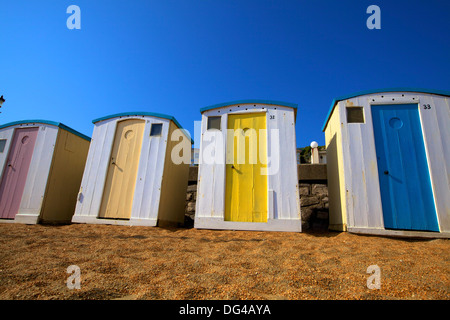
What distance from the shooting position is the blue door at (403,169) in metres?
3.93

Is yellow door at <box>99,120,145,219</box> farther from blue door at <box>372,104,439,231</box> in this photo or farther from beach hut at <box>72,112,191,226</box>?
blue door at <box>372,104,439,231</box>

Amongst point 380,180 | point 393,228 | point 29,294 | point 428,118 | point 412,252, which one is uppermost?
point 428,118

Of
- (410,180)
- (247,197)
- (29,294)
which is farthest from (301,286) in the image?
(410,180)

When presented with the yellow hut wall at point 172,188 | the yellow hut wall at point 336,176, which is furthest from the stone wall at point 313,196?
the yellow hut wall at point 172,188

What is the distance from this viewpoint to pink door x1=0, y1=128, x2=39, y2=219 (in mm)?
5449

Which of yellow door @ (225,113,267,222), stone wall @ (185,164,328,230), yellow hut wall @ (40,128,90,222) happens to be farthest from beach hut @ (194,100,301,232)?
yellow hut wall @ (40,128,90,222)

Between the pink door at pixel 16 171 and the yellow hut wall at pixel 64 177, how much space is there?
642 millimetres

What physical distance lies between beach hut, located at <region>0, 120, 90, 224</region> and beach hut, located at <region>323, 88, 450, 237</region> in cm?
651

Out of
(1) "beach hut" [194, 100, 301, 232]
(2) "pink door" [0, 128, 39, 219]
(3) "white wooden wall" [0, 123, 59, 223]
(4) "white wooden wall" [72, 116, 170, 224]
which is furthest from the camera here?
(2) "pink door" [0, 128, 39, 219]

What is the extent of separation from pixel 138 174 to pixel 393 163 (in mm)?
5075

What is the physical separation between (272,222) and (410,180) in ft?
8.31

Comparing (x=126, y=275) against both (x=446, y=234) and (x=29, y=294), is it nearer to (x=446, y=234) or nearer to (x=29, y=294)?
(x=29, y=294)

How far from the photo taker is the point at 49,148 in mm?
5691

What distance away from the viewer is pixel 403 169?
4.14 m
